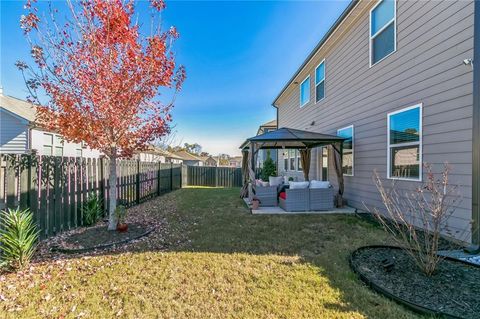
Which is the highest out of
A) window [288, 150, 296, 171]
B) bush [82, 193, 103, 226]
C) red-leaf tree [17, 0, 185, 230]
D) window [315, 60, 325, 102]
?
window [315, 60, 325, 102]

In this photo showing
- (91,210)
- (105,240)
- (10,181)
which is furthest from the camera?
(91,210)

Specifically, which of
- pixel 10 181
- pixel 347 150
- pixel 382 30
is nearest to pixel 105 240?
pixel 10 181

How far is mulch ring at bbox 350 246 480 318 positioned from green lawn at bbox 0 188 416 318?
19cm

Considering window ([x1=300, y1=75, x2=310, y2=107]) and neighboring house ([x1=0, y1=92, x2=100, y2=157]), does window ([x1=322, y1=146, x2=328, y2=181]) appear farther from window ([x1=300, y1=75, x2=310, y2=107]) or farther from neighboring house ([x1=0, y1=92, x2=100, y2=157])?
neighboring house ([x1=0, y1=92, x2=100, y2=157])

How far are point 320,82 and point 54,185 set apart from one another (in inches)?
387

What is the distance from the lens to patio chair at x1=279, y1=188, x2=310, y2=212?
7180mm

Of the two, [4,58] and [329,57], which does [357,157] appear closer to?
[329,57]

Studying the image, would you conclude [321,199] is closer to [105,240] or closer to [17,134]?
[105,240]

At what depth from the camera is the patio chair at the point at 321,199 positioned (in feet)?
23.9

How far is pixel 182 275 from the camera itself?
10.2 ft

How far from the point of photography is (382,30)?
20.2 feet

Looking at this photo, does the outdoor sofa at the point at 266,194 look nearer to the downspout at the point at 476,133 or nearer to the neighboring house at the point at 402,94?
the neighboring house at the point at 402,94

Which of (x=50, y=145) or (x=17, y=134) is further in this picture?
(x=50, y=145)

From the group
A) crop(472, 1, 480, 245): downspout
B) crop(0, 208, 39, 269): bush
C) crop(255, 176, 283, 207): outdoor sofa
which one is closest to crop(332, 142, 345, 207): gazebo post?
crop(255, 176, 283, 207): outdoor sofa
